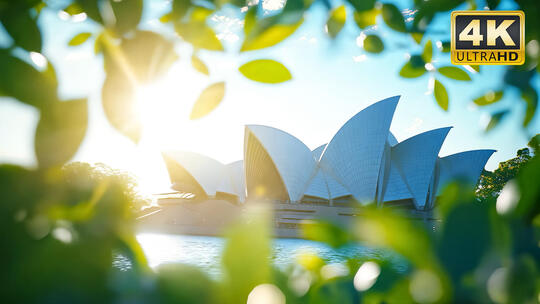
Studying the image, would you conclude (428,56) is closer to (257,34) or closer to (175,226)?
(257,34)

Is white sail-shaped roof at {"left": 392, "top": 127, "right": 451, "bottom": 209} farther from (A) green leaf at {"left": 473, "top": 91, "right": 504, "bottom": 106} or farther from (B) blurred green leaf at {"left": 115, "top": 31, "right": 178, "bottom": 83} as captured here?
(B) blurred green leaf at {"left": 115, "top": 31, "right": 178, "bottom": 83}

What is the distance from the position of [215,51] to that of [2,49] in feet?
1.11

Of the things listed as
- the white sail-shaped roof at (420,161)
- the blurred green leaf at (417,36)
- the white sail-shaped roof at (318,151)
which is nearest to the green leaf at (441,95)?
the blurred green leaf at (417,36)

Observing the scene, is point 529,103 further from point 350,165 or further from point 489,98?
point 350,165

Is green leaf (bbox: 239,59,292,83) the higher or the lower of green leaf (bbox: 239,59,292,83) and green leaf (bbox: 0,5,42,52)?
the lower

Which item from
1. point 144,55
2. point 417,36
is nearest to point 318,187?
point 417,36

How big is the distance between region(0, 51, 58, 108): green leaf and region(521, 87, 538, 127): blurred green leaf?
1.21 m

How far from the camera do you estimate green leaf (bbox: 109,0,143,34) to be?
0.42 meters

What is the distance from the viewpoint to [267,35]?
1.64 ft

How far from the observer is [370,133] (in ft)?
71.9

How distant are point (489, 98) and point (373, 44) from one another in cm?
48

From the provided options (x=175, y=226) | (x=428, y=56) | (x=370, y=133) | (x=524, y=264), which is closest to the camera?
(x=524, y=264)

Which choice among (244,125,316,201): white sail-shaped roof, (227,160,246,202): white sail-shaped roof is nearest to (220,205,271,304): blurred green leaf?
(244,125,316,201): white sail-shaped roof

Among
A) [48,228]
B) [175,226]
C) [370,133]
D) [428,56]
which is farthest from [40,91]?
[175,226]
